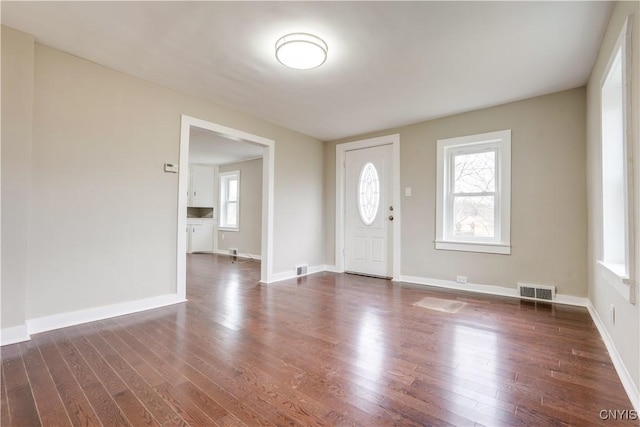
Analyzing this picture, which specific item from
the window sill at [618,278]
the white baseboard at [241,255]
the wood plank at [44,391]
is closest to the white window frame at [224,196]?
the white baseboard at [241,255]

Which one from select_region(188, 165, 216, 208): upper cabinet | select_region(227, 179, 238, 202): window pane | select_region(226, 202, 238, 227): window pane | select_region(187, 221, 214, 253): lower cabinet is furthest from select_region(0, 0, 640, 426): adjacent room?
select_region(188, 165, 216, 208): upper cabinet

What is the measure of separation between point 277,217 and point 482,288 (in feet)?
10.1

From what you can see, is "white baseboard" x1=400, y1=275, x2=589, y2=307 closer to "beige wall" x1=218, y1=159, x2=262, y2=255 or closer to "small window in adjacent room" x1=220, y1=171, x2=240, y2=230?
"beige wall" x1=218, y1=159, x2=262, y2=255

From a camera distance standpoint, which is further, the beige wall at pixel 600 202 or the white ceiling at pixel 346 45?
the white ceiling at pixel 346 45

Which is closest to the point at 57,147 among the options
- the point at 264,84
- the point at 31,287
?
the point at 31,287

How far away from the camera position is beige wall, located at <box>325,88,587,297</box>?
3.36 meters

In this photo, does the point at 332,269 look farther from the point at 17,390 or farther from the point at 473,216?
the point at 17,390

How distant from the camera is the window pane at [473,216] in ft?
13.0

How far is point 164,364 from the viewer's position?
1965 millimetres

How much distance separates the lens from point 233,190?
7.93 metres

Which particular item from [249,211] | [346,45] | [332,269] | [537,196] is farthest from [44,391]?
[249,211]

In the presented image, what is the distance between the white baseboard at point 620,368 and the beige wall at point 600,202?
35mm

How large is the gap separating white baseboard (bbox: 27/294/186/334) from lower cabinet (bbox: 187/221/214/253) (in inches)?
188

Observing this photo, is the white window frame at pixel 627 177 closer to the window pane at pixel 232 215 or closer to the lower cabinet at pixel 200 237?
the window pane at pixel 232 215
